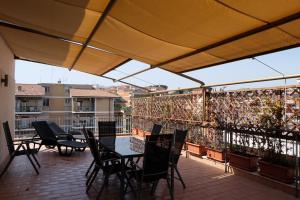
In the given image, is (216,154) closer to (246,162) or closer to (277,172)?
(246,162)

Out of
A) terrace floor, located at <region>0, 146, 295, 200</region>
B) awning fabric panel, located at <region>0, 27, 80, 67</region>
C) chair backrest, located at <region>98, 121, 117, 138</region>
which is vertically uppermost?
awning fabric panel, located at <region>0, 27, 80, 67</region>

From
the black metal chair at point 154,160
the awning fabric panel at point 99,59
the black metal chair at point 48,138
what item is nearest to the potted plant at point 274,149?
the black metal chair at point 154,160

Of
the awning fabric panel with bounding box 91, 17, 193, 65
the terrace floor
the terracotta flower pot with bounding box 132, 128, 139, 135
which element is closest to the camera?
the terrace floor

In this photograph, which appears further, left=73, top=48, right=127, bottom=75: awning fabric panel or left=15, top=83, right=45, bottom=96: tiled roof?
left=15, top=83, right=45, bottom=96: tiled roof

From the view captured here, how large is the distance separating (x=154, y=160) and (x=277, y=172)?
2.34m

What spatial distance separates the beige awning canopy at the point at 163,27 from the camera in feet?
9.91

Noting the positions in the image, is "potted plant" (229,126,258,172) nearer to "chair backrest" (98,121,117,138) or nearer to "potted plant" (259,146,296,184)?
"potted plant" (259,146,296,184)

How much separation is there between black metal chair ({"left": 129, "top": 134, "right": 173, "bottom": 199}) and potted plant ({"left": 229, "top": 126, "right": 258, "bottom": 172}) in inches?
84.2

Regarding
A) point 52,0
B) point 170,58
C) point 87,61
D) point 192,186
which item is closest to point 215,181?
point 192,186

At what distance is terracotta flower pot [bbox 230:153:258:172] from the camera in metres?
5.01

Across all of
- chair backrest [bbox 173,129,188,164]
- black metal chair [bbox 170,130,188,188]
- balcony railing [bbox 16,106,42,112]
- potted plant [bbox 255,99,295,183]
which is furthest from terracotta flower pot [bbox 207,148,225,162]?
balcony railing [bbox 16,106,42,112]

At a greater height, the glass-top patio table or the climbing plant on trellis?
the climbing plant on trellis

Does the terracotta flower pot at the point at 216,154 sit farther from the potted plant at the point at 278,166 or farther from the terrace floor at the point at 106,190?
the potted plant at the point at 278,166

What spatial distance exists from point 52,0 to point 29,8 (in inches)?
26.4
